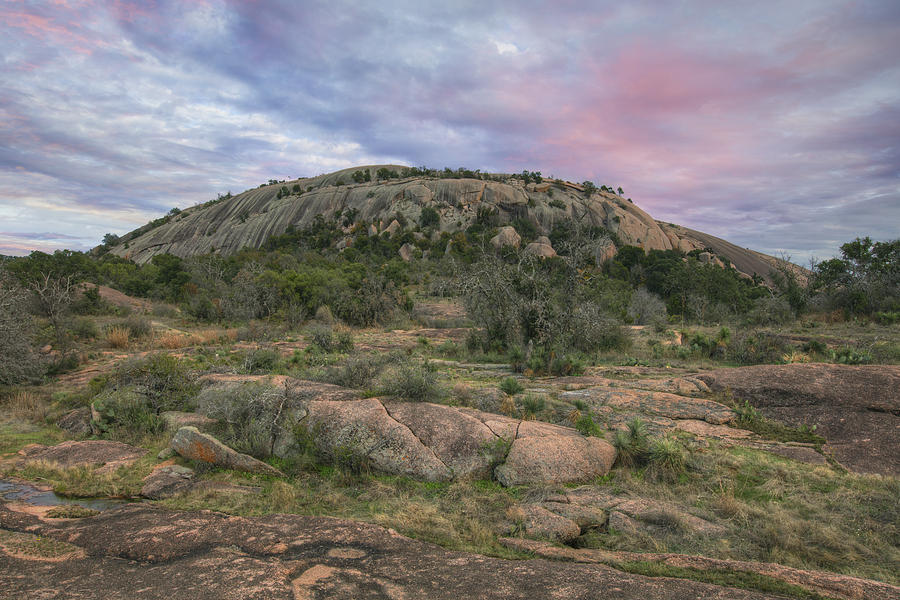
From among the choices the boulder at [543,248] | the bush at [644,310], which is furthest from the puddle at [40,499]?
the boulder at [543,248]

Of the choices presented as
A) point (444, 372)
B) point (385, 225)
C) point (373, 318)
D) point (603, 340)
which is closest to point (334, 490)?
point (444, 372)

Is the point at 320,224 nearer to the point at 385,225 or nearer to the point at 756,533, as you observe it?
the point at 385,225

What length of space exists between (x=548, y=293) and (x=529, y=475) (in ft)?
28.0

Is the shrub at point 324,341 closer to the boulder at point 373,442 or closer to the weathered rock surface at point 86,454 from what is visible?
the weathered rock surface at point 86,454

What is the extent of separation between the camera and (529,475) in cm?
625

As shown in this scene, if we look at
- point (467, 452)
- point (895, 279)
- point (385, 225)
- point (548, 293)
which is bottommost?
point (467, 452)

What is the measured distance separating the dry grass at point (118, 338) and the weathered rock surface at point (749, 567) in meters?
16.4

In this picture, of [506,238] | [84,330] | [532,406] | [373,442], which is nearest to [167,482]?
[373,442]

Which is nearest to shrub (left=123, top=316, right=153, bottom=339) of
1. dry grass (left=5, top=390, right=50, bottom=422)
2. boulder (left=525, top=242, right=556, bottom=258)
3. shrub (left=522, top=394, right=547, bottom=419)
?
dry grass (left=5, top=390, right=50, bottom=422)

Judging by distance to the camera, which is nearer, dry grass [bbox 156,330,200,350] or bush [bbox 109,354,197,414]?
bush [bbox 109,354,197,414]

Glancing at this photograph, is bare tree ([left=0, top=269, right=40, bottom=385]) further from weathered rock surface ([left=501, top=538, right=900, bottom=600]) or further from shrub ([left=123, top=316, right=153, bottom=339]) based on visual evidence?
weathered rock surface ([left=501, top=538, right=900, bottom=600])

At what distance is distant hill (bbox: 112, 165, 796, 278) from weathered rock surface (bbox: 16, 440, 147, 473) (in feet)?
169

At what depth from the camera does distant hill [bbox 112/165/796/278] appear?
6006 centimetres

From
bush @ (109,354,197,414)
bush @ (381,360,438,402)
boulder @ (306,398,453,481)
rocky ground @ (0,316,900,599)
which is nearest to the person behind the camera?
rocky ground @ (0,316,900,599)
